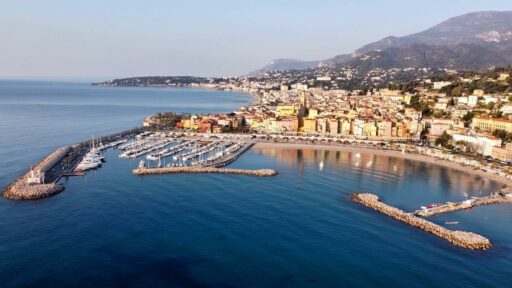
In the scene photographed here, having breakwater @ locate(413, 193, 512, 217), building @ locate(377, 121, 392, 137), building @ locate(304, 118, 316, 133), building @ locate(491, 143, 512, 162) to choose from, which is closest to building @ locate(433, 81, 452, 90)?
building @ locate(377, 121, 392, 137)

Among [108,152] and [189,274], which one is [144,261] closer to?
[189,274]

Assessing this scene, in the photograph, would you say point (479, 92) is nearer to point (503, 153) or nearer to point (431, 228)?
point (503, 153)

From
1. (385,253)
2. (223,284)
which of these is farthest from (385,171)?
(223,284)

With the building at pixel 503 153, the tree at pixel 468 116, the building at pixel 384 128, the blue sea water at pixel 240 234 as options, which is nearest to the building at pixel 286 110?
the building at pixel 384 128

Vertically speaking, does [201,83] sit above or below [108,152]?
above

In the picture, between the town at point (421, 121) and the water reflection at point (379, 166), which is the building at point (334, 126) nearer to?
the town at point (421, 121)

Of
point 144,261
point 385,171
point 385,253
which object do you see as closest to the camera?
point 144,261

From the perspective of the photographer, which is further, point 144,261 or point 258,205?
point 258,205
